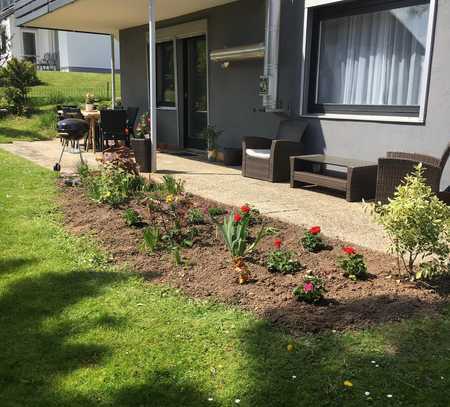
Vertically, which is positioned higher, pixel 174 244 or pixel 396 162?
pixel 396 162

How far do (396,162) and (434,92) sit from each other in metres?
1.08

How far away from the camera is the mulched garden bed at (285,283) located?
2957 mm

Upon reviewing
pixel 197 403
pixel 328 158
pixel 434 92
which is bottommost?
pixel 197 403

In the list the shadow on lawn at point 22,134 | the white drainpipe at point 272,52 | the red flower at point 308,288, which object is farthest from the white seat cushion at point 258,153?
the shadow on lawn at point 22,134

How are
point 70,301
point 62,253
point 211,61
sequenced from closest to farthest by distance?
1. point 70,301
2. point 62,253
3. point 211,61

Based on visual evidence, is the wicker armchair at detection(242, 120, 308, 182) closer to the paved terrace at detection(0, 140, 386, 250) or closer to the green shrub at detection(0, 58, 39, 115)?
the paved terrace at detection(0, 140, 386, 250)

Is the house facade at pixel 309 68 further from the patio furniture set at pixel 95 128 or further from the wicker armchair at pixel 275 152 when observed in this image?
the patio furniture set at pixel 95 128

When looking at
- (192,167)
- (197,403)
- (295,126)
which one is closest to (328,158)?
(295,126)

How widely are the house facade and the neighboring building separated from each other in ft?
61.3

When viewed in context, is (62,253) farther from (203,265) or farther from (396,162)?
(396,162)

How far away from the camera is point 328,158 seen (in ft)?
21.6

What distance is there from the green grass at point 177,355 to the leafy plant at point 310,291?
31 cm

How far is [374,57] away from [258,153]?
1998 mm

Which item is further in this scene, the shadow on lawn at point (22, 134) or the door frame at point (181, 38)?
the shadow on lawn at point (22, 134)
